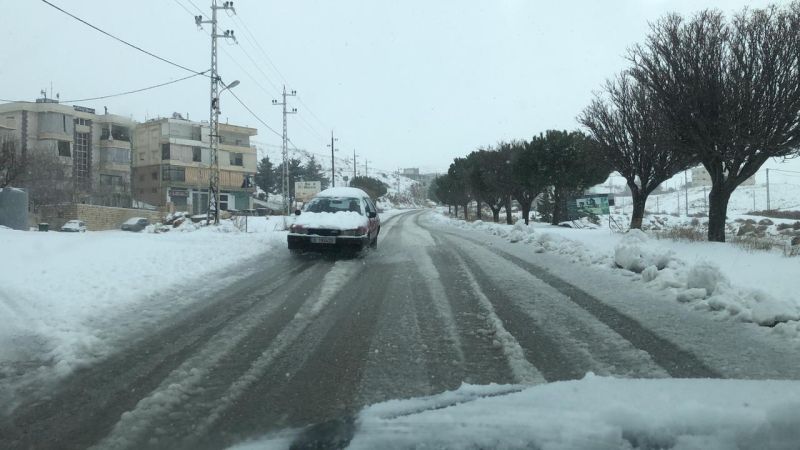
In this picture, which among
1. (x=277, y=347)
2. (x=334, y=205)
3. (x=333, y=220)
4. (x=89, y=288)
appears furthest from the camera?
(x=334, y=205)

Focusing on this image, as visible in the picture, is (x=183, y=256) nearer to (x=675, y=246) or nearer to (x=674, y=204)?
(x=675, y=246)

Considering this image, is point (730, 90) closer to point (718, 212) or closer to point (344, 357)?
point (718, 212)

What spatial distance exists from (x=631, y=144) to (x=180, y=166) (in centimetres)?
5541

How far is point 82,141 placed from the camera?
6231 cm

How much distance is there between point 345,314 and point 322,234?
5.88m

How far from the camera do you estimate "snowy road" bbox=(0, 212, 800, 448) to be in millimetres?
3221

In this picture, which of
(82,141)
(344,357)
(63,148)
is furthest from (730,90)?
(82,141)

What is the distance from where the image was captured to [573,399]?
3041 millimetres

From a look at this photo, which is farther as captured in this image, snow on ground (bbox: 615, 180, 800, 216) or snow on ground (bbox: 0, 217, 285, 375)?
snow on ground (bbox: 615, 180, 800, 216)

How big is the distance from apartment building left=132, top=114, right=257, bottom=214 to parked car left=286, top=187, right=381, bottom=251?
4922 centimetres

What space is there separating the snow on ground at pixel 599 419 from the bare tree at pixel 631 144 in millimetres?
14741

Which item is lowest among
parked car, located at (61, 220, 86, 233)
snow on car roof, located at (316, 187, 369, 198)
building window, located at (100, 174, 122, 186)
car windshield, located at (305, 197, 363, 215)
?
parked car, located at (61, 220, 86, 233)

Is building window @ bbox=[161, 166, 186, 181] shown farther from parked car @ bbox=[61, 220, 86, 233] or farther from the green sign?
the green sign

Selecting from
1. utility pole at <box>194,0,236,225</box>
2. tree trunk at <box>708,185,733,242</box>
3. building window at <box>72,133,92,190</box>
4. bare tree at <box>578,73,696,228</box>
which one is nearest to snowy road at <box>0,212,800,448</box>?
tree trunk at <box>708,185,733,242</box>
